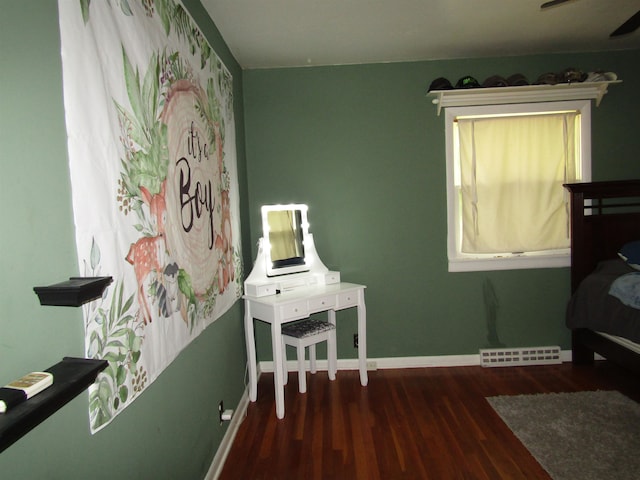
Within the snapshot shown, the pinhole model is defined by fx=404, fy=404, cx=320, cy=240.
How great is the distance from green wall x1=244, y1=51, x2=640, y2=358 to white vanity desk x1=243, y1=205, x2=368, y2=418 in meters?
0.26

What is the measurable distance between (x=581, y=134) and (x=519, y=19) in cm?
118

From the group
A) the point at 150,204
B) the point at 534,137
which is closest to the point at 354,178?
the point at 534,137

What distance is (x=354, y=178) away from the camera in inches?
131

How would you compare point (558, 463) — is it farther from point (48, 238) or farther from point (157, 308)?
point (48, 238)

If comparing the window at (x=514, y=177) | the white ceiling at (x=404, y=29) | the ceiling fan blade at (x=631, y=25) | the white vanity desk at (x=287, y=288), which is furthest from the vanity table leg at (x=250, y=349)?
the ceiling fan blade at (x=631, y=25)

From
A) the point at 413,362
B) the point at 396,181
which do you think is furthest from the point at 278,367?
the point at 396,181

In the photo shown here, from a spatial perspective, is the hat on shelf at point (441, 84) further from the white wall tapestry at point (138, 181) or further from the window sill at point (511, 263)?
the white wall tapestry at point (138, 181)

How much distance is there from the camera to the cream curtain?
3.26 metres

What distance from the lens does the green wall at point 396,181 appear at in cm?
327

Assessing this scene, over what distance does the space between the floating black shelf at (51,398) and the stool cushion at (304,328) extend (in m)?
1.99

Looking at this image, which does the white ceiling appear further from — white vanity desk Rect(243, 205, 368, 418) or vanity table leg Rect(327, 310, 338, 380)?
vanity table leg Rect(327, 310, 338, 380)

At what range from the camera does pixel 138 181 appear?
4.40 ft

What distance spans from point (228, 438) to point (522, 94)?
317cm

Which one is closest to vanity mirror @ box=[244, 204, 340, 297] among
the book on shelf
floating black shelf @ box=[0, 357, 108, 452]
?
floating black shelf @ box=[0, 357, 108, 452]
